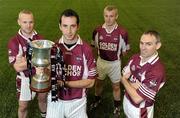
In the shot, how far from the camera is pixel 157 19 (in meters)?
13.9

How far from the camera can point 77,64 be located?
4402mm

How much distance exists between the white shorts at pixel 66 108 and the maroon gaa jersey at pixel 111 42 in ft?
5.50

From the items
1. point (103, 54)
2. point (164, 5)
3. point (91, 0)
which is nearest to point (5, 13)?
point (91, 0)

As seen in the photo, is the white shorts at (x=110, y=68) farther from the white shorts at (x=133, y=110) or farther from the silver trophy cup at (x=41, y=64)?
the silver trophy cup at (x=41, y=64)

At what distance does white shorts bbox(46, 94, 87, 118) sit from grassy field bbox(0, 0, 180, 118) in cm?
161

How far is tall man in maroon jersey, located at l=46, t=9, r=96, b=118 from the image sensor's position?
4.23 m

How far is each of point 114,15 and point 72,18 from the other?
5.61 ft

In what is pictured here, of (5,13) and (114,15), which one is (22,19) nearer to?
(114,15)

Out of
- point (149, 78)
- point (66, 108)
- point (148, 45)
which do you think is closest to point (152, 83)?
point (149, 78)

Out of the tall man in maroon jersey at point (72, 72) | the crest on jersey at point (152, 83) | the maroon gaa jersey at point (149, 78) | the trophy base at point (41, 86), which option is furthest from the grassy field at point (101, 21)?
the trophy base at point (41, 86)

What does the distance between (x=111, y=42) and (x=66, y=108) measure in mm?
1874

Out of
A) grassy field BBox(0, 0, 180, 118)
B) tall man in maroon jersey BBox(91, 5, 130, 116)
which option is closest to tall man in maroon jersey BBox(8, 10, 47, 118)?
grassy field BBox(0, 0, 180, 118)

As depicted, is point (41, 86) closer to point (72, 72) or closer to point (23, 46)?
point (72, 72)

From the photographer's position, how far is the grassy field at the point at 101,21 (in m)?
6.55
